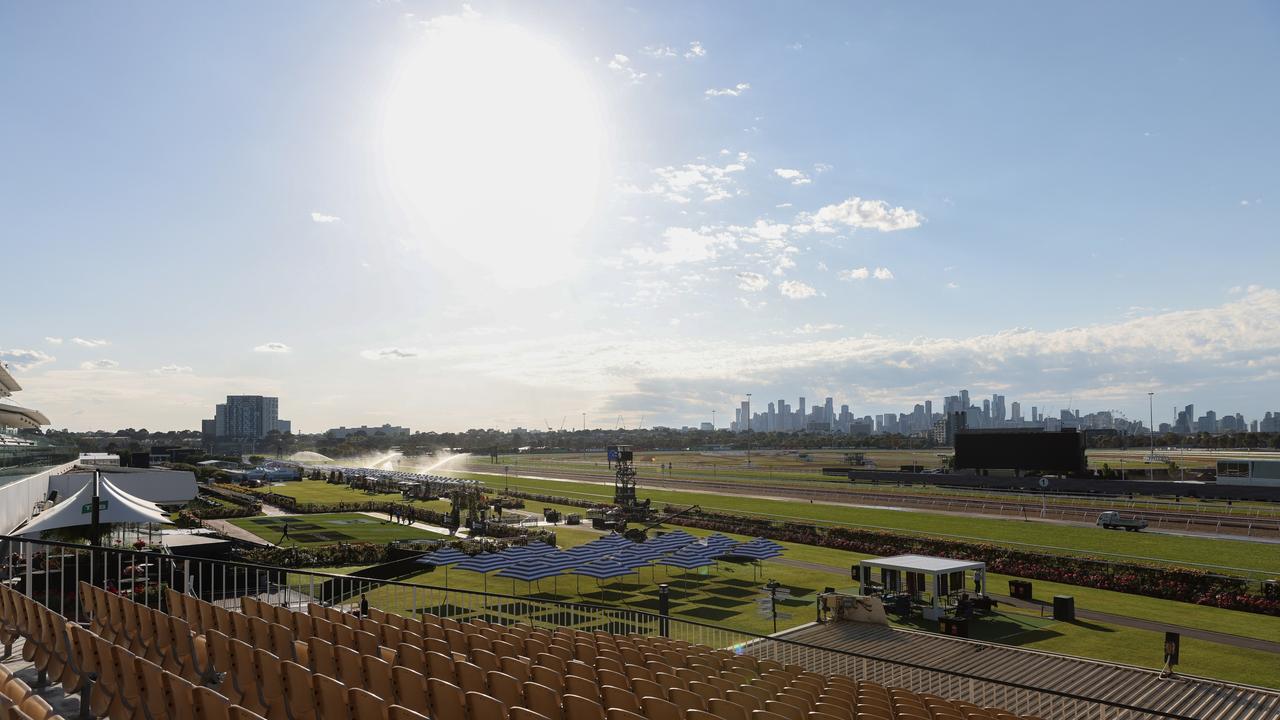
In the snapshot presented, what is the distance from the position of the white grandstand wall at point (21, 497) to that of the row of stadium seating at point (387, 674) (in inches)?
1001

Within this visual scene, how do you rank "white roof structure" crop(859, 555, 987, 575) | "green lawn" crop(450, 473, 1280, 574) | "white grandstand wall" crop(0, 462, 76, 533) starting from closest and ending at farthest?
"white grandstand wall" crop(0, 462, 76, 533), "white roof structure" crop(859, 555, 987, 575), "green lawn" crop(450, 473, 1280, 574)

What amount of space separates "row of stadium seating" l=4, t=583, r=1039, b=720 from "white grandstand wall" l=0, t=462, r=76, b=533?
2542 centimetres

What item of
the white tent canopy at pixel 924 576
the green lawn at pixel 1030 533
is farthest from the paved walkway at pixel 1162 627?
the green lawn at pixel 1030 533

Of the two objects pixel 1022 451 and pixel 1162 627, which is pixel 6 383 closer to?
pixel 1162 627

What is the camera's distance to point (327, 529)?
201ft

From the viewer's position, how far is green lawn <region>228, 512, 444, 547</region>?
5504cm

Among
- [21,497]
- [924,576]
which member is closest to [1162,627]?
[924,576]

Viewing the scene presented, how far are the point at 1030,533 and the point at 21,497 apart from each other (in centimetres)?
5931

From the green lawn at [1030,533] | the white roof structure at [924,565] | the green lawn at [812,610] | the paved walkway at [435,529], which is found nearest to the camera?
the green lawn at [812,610]

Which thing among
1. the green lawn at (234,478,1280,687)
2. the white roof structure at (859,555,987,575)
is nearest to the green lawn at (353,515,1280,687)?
the green lawn at (234,478,1280,687)

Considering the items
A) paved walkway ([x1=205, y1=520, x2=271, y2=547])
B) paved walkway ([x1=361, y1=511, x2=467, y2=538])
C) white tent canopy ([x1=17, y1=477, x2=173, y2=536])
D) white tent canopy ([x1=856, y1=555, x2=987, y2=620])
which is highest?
white tent canopy ([x1=17, y1=477, x2=173, y2=536])

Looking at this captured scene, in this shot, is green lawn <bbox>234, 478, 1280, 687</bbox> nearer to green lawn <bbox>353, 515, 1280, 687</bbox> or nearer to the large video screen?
green lawn <bbox>353, 515, 1280, 687</bbox>

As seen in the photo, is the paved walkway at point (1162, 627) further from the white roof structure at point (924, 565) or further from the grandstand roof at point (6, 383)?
the grandstand roof at point (6, 383)

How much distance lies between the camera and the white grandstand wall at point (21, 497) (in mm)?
31602
